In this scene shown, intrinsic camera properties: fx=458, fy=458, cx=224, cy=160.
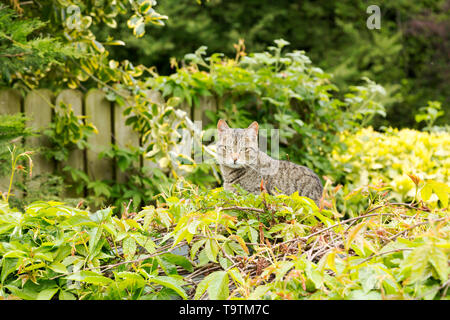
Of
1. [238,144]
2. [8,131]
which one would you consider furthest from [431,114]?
[8,131]

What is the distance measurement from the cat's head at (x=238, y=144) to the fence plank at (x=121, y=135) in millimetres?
1630

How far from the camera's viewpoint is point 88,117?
3289mm

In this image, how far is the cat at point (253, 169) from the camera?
2072 mm

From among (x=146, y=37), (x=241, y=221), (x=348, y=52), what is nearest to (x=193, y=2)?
(x=146, y=37)

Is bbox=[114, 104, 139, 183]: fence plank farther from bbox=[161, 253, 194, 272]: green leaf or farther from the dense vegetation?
bbox=[161, 253, 194, 272]: green leaf

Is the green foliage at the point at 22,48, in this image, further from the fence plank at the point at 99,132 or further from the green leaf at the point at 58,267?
the green leaf at the point at 58,267

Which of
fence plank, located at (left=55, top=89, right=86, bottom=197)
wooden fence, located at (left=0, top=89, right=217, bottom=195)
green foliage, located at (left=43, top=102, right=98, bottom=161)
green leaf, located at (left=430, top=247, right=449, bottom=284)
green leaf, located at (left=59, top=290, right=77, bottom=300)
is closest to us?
green leaf, located at (left=430, top=247, right=449, bottom=284)

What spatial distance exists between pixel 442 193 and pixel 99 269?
0.88 meters

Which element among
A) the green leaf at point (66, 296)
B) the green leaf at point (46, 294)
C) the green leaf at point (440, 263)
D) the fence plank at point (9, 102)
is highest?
the fence plank at point (9, 102)

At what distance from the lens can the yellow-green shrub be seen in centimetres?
352

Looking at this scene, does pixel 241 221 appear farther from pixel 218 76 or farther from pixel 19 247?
pixel 218 76

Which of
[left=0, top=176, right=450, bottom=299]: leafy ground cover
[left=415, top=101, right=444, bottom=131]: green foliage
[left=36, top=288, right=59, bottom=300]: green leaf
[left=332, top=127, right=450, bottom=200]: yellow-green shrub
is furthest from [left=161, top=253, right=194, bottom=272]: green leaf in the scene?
[left=415, top=101, right=444, bottom=131]: green foliage

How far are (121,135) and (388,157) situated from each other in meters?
2.17

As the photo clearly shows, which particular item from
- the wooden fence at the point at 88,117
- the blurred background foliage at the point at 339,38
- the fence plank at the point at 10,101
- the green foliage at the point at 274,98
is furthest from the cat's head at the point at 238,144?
the blurred background foliage at the point at 339,38
